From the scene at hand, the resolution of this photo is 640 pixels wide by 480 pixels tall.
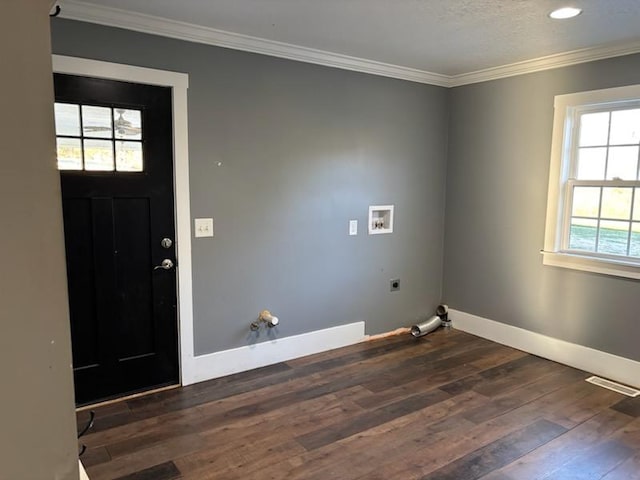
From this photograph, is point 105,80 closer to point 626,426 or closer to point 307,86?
point 307,86

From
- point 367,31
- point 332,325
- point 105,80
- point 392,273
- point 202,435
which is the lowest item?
point 202,435

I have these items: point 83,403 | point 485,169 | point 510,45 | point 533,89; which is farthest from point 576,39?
point 83,403

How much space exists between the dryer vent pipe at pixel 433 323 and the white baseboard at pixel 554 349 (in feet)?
Result: 0.20

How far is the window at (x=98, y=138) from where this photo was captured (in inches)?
109

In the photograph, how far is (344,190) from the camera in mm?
3943

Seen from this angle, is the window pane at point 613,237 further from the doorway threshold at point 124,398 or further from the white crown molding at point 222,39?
the doorway threshold at point 124,398

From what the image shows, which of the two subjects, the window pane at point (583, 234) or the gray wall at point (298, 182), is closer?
the gray wall at point (298, 182)

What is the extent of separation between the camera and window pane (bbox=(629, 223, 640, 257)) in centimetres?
335

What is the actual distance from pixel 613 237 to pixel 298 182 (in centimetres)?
247

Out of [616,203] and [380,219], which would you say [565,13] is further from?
[380,219]

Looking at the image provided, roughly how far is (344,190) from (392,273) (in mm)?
999

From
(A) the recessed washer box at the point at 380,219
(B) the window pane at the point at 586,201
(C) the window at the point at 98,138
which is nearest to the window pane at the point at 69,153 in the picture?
(C) the window at the point at 98,138

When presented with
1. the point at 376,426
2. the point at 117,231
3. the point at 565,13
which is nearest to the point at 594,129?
the point at 565,13

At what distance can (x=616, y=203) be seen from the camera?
3459 mm
